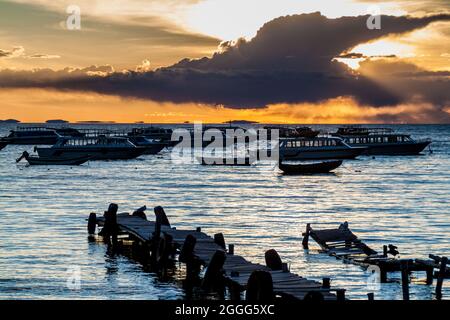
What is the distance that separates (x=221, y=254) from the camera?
24.5 metres

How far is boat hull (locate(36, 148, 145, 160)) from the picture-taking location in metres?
122

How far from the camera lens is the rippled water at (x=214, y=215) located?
29859 millimetres

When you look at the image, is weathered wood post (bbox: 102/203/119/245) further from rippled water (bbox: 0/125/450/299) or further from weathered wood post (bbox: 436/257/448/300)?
weathered wood post (bbox: 436/257/448/300)

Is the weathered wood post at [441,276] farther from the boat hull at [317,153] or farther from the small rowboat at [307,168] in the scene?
the boat hull at [317,153]

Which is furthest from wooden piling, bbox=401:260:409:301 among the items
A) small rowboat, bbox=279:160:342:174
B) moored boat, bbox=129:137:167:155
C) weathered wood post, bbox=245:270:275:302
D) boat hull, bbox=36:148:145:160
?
moored boat, bbox=129:137:167:155

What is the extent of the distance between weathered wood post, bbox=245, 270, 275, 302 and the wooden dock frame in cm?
479

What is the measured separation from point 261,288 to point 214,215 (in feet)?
120

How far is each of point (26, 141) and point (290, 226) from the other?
160 meters

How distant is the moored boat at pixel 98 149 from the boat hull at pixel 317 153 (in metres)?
26.5

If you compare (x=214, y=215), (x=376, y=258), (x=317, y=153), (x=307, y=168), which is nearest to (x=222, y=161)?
(x=317, y=153)

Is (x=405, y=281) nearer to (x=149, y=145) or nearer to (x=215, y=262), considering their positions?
(x=215, y=262)
